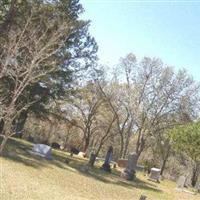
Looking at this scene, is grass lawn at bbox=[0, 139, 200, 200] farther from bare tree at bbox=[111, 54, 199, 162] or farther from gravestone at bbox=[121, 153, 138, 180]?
bare tree at bbox=[111, 54, 199, 162]

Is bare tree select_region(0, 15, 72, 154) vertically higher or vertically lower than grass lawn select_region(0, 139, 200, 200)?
higher

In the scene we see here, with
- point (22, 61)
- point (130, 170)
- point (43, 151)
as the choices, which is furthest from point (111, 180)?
point (22, 61)

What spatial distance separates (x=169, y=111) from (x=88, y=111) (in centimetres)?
1285

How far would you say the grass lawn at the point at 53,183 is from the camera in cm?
1677

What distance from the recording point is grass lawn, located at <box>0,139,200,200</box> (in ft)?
55.0

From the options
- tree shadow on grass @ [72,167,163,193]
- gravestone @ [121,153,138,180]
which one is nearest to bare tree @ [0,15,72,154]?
tree shadow on grass @ [72,167,163,193]

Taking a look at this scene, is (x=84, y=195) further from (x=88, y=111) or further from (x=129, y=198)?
(x=88, y=111)

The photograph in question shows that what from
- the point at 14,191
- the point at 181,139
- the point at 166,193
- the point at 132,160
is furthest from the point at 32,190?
the point at 181,139

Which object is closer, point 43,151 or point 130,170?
point 43,151

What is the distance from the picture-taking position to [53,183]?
20.1 meters

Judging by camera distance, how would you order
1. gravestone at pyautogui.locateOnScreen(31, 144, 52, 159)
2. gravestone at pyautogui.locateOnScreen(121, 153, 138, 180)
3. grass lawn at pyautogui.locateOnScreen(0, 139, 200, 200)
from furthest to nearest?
gravestone at pyautogui.locateOnScreen(121, 153, 138, 180) < gravestone at pyautogui.locateOnScreen(31, 144, 52, 159) < grass lawn at pyautogui.locateOnScreen(0, 139, 200, 200)

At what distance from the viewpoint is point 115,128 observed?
6375 centimetres

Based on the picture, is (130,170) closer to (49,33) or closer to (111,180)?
(111,180)

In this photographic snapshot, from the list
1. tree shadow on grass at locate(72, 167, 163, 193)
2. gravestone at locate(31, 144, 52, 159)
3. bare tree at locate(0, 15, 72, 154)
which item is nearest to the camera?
bare tree at locate(0, 15, 72, 154)
